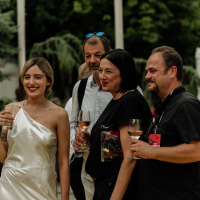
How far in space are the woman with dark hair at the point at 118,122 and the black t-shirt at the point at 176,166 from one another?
0.58 ft

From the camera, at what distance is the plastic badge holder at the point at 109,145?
2.59 m

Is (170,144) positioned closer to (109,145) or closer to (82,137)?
(109,145)

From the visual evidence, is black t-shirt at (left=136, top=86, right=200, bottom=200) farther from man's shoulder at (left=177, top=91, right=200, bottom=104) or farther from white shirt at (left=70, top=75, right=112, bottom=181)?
white shirt at (left=70, top=75, right=112, bottom=181)

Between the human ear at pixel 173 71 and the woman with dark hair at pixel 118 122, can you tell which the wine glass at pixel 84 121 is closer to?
the woman with dark hair at pixel 118 122

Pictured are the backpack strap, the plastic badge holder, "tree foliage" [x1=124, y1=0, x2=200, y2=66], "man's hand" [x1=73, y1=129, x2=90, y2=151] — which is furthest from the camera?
"tree foliage" [x1=124, y1=0, x2=200, y2=66]

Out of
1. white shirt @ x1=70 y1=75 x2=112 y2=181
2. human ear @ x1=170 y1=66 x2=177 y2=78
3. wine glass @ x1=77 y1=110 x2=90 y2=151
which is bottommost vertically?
wine glass @ x1=77 y1=110 x2=90 y2=151

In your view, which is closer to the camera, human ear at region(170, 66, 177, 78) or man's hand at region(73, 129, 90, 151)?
human ear at region(170, 66, 177, 78)

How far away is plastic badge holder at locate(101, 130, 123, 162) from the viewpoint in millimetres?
2592

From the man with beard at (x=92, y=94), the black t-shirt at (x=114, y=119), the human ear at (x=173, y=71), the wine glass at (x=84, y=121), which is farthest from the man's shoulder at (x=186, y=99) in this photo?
the man with beard at (x=92, y=94)

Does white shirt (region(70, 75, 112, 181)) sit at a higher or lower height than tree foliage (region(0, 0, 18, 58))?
lower

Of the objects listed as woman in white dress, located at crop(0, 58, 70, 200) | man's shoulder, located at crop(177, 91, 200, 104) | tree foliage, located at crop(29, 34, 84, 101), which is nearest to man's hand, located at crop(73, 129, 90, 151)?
woman in white dress, located at crop(0, 58, 70, 200)

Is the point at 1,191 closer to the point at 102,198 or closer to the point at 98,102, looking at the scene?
the point at 102,198

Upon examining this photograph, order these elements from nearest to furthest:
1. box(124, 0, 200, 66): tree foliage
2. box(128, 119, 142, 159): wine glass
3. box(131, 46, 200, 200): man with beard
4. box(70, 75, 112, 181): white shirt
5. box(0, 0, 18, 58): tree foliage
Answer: box(131, 46, 200, 200): man with beard, box(128, 119, 142, 159): wine glass, box(70, 75, 112, 181): white shirt, box(0, 0, 18, 58): tree foliage, box(124, 0, 200, 66): tree foliage

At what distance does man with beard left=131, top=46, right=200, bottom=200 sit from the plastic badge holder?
0.20 metres
